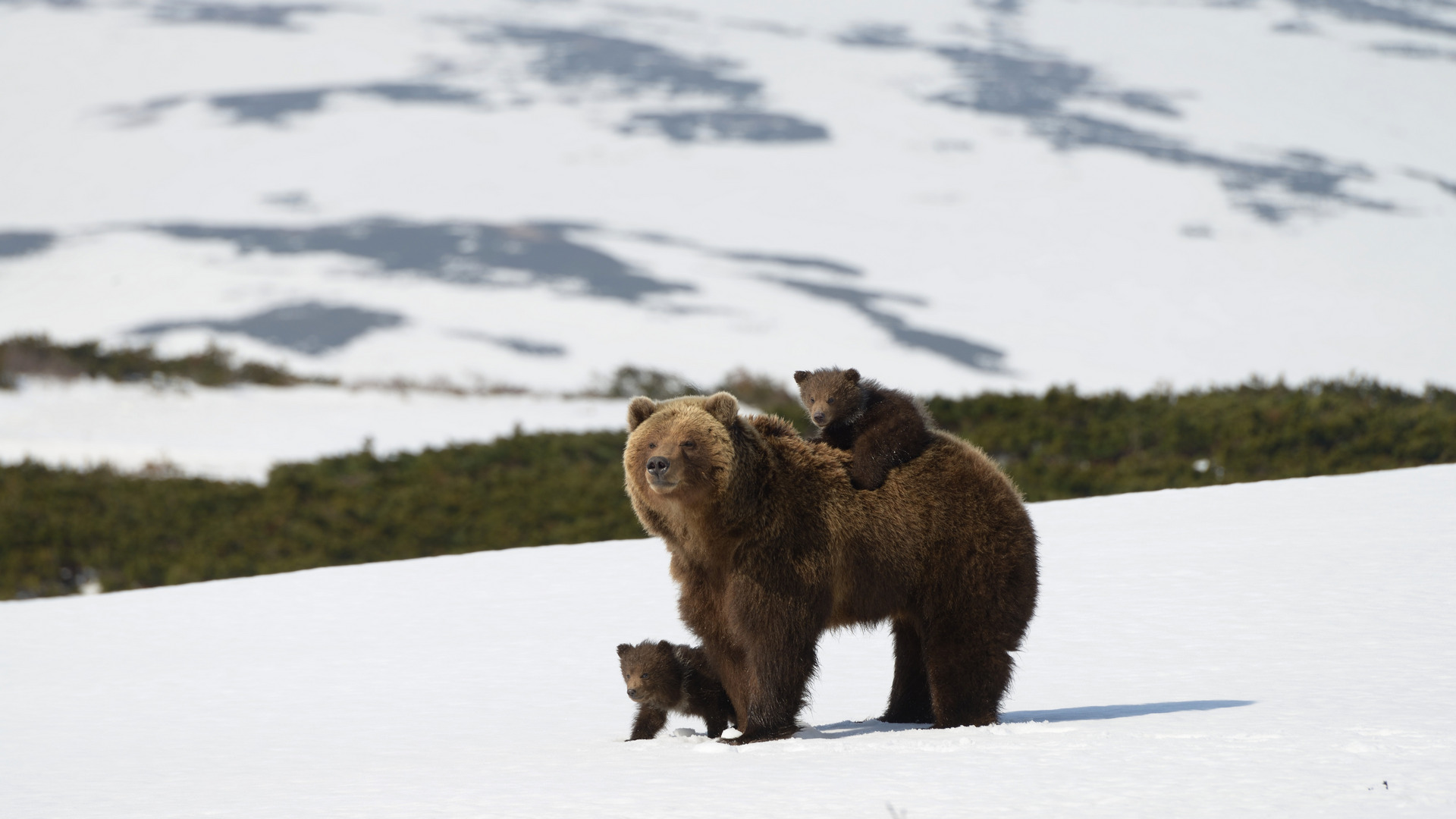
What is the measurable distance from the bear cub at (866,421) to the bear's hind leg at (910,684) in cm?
81

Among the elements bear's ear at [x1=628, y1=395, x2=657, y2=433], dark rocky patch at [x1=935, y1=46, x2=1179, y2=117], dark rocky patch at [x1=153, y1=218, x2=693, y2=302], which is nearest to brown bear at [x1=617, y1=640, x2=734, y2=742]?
bear's ear at [x1=628, y1=395, x2=657, y2=433]

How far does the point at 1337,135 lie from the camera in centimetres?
5922

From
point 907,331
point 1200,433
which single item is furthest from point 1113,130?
point 1200,433

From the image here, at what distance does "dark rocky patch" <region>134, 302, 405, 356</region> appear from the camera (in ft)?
129

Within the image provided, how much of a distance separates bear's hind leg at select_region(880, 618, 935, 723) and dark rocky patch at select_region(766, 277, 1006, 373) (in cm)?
3438

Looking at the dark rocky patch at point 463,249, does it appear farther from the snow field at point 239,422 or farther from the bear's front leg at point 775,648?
the bear's front leg at point 775,648

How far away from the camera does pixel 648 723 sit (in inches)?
269

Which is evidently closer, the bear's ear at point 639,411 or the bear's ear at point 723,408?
the bear's ear at point 723,408

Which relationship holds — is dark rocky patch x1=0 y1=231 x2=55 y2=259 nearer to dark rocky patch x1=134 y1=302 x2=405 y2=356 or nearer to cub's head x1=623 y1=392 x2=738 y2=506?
dark rocky patch x1=134 y1=302 x2=405 y2=356

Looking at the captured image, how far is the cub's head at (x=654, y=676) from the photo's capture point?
22.0ft

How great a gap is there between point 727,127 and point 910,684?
55.2 meters

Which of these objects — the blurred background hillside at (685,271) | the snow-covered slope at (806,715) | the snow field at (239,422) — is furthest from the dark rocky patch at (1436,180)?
the snow-covered slope at (806,715)

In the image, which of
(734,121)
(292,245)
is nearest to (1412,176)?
(734,121)

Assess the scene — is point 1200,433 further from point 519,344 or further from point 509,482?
point 519,344
